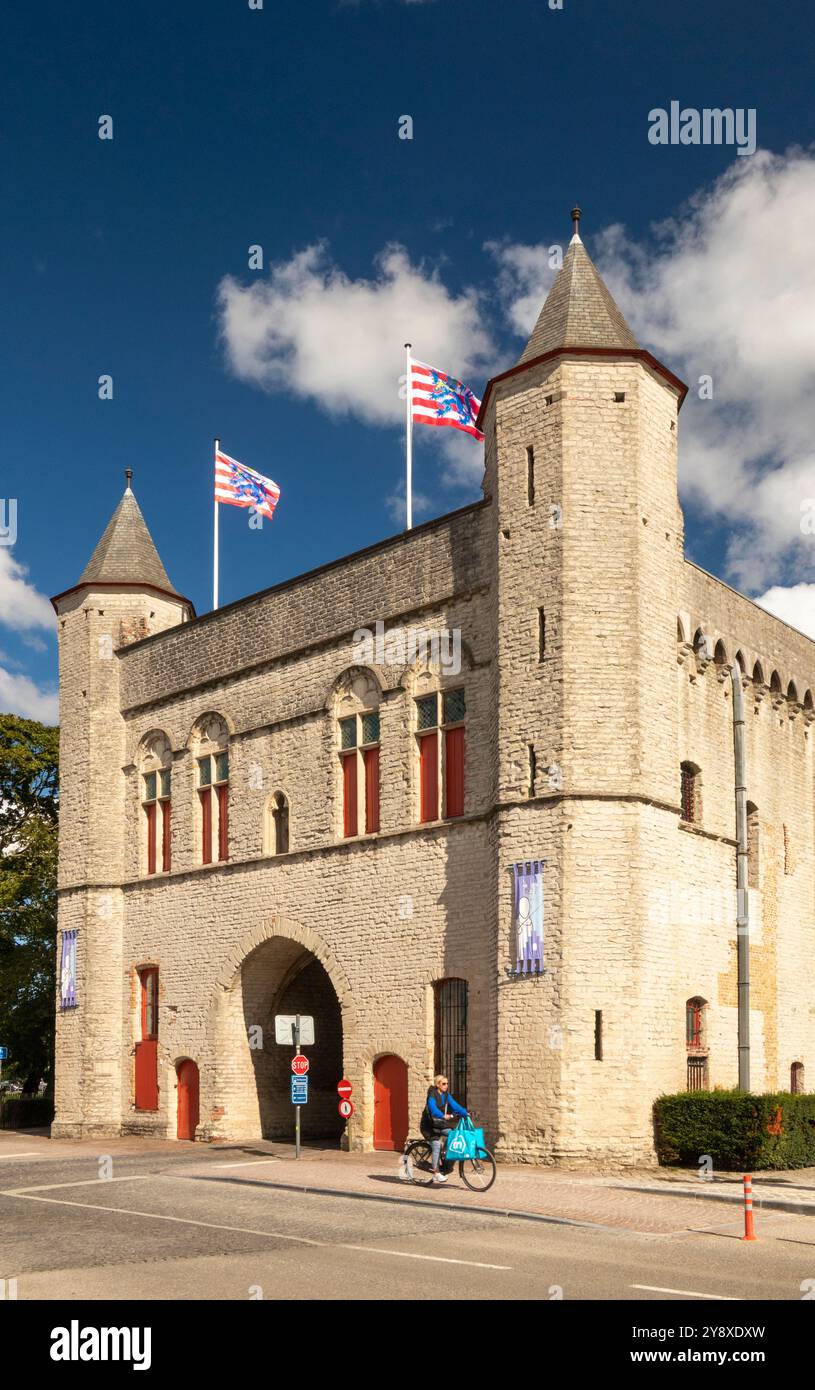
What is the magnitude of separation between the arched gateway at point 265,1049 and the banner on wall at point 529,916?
26.9ft

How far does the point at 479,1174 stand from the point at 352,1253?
22.7 feet

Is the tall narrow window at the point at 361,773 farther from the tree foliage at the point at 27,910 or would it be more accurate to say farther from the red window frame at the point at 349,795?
the tree foliage at the point at 27,910

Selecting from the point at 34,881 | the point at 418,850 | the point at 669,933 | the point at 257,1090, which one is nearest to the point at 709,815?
the point at 669,933

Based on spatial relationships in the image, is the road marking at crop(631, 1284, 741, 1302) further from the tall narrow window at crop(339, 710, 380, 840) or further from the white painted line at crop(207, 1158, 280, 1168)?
the tall narrow window at crop(339, 710, 380, 840)

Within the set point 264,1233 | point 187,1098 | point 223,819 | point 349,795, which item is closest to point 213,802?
point 223,819

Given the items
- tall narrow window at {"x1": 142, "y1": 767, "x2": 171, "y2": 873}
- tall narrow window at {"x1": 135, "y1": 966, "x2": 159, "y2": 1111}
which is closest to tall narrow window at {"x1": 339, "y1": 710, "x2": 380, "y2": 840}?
tall narrow window at {"x1": 142, "y1": 767, "x2": 171, "y2": 873}

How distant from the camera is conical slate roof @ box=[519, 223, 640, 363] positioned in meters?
25.2

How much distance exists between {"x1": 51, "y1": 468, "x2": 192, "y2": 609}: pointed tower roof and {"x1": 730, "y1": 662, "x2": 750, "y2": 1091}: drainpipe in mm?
Result: 16223

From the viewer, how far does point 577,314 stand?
2555 centimetres

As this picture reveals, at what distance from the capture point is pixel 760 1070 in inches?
1097

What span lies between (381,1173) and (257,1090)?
32.9ft

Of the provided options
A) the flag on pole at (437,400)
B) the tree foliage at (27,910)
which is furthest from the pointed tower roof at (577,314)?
the tree foliage at (27,910)

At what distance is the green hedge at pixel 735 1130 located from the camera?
2178 cm
